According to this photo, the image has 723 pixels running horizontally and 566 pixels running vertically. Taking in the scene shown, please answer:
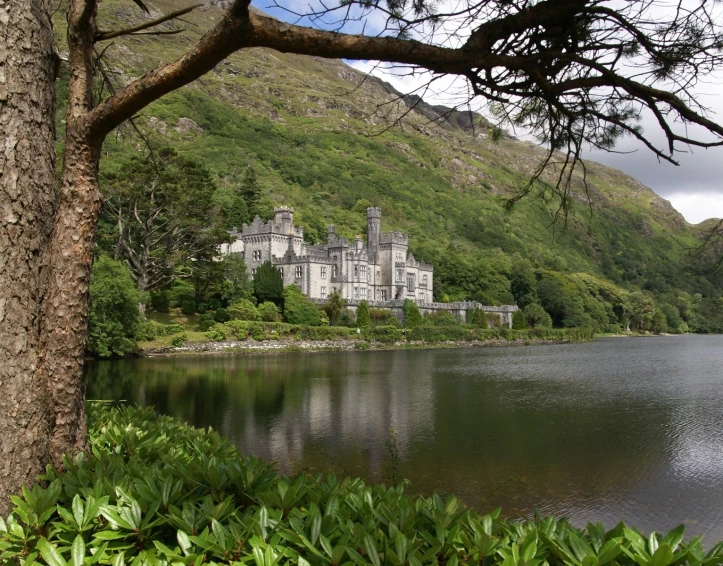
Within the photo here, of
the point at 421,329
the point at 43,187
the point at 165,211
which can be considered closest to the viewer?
the point at 43,187

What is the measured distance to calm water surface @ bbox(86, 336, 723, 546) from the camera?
9.39 meters

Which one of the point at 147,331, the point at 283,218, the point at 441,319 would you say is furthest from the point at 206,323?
the point at 441,319

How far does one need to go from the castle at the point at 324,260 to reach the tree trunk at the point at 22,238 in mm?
53250

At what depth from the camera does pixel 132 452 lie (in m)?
5.30

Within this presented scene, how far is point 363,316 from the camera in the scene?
180 ft

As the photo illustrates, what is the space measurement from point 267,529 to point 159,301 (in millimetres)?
43920

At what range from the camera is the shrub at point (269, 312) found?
154 ft

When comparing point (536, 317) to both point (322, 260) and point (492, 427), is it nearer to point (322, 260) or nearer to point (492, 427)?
point (322, 260)

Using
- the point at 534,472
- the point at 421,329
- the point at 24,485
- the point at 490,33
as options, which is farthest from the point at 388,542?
the point at 421,329

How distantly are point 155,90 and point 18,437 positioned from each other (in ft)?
8.61

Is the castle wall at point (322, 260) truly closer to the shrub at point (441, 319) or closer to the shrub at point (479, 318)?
the shrub at point (441, 319)

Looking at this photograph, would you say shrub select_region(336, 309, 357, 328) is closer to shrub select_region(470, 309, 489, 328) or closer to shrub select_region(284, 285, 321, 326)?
shrub select_region(284, 285, 321, 326)

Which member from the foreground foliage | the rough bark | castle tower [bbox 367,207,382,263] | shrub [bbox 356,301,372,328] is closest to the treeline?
shrub [bbox 356,301,372,328]

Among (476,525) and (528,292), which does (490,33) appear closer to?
(476,525)
